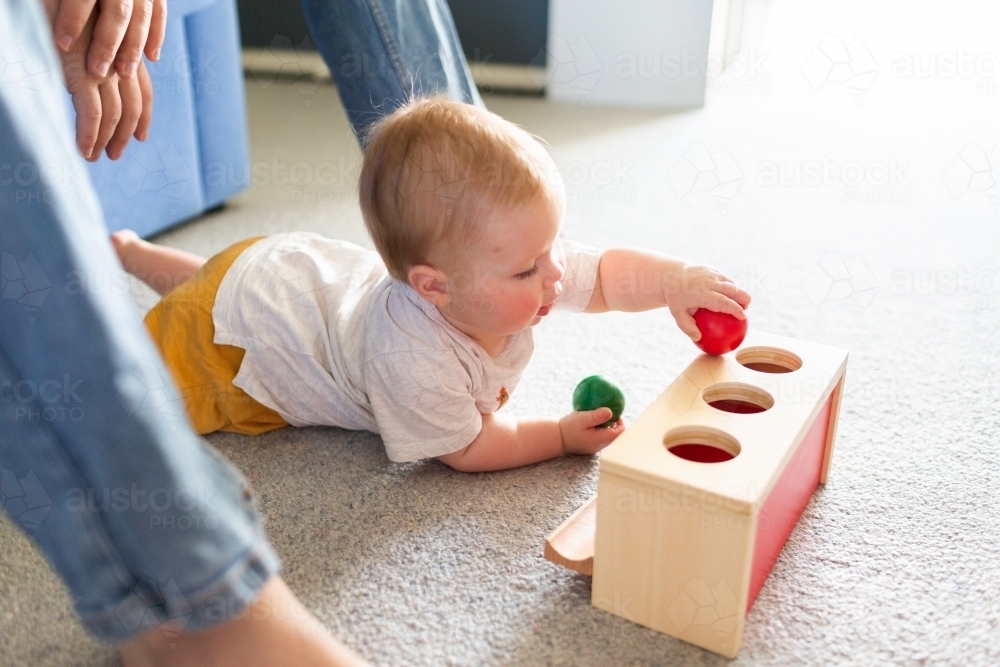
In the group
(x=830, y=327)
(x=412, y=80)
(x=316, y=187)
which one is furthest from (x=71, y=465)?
(x=316, y=187)

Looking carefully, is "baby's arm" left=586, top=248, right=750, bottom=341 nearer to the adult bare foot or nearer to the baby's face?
the baby's face

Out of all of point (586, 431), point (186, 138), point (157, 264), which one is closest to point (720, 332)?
point (586, 431)

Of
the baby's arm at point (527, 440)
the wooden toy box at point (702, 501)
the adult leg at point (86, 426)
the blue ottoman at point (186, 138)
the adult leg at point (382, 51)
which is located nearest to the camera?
the adult leg at point (86, 426)

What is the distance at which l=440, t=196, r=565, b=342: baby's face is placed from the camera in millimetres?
776

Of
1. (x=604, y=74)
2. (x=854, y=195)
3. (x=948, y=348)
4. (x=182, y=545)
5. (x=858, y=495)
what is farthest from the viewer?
(x=604, y=74)

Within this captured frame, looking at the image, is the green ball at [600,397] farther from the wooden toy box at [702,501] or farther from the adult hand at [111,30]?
the adult hand at [111,30]

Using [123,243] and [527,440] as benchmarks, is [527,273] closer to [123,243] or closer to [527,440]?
[527,440]

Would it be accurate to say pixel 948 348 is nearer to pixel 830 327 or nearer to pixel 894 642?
pixel 830 327

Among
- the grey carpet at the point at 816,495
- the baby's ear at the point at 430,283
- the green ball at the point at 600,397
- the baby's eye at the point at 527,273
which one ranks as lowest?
the grey carpet at the point at 816,495

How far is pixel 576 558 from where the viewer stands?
0.73 m

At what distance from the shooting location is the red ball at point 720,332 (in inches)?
32.1

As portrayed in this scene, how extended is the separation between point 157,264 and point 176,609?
780 millimetres

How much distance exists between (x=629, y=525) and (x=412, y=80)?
68 cm

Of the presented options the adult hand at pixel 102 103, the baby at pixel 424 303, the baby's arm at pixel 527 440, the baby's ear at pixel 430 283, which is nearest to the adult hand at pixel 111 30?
the adult hand at pixel 102 103
